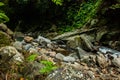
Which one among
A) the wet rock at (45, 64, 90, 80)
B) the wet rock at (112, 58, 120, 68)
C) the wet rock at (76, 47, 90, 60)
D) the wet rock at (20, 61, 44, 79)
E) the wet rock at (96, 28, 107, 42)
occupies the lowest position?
the wet rock at (112, 58, 120, 68)

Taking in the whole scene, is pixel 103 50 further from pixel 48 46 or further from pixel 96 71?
pixel 96 71

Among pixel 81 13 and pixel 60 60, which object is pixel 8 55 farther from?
pixel 81 13

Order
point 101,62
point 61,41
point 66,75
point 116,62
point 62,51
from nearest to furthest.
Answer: point 66,75, point 101,62, point 116,62, point 62,51, point 61,41

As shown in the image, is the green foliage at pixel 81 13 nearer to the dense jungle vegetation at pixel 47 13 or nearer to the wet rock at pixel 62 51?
the dense jungle vegetation at pixel 47 13

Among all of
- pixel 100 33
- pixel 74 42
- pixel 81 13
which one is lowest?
pixel 74 42

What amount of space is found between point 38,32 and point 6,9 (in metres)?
1.91

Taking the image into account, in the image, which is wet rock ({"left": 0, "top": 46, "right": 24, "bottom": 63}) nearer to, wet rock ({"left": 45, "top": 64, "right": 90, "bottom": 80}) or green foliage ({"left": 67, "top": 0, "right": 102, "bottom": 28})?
wet rock ({"left": 45, "top": 64, "right": 90, "bottom": 80})

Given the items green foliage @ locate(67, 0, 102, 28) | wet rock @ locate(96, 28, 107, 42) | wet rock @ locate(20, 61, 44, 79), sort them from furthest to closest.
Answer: green foliage @ locate(67, 0, 102, 28) < wet rock @ locate(96, 28, 107, 42) < wet rock @ locate(20, 61, 44, 79)

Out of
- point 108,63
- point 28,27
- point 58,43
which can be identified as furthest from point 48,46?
point 28,27

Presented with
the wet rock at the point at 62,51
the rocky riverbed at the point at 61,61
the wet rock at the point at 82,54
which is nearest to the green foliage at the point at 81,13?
the rocky riverbed at the point at 61,61

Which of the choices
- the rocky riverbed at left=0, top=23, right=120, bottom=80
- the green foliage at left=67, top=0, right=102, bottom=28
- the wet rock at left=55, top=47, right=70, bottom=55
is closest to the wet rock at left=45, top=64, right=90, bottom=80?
the rocky riverbed at left=0, top=23, right=120, bottom=80

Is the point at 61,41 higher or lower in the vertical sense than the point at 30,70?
lower

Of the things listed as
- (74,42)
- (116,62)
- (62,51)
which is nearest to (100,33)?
(74,42)

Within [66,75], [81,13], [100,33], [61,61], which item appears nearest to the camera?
[66,75]
